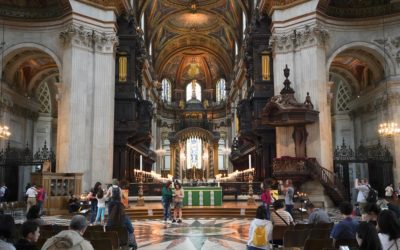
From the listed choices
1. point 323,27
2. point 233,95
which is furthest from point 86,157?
→ point 233,95

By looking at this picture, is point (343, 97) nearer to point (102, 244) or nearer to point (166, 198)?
point (166, 198)

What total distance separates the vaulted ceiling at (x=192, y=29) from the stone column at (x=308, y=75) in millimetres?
16910

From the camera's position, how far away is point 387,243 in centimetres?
382

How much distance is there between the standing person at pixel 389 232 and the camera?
3779 mm

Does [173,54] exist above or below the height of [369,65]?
above

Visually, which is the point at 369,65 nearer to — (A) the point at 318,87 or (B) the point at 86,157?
(A) the point at 318,87

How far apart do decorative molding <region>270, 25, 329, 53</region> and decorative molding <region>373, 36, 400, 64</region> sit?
302 centimetres

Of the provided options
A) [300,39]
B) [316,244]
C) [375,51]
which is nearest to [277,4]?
[300,39]

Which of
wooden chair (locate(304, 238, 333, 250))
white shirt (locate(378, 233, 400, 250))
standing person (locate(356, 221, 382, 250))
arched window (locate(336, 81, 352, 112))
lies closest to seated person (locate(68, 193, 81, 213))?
wooden chair (locate(304, 238, 333, 250))

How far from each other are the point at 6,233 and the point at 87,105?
1662 centimetres

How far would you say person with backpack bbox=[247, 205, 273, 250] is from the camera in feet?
18.2

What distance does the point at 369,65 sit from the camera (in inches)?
898

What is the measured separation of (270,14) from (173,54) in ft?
91.7

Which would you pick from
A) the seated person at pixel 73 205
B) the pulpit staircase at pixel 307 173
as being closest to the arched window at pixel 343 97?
the pulpit staircase at pixel 307 173
